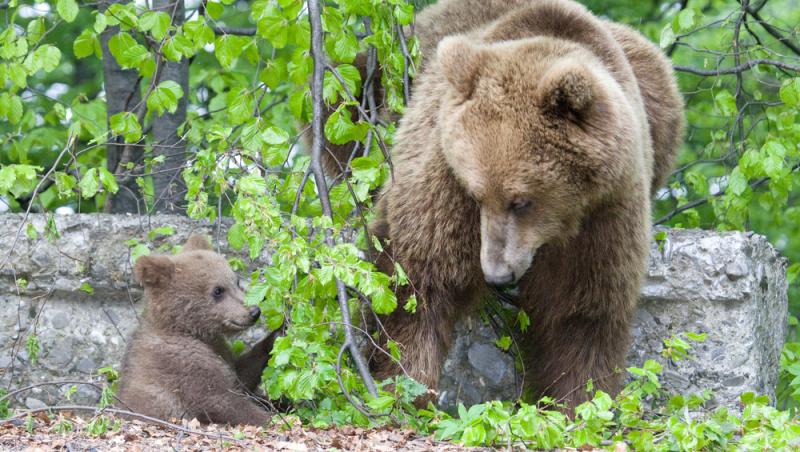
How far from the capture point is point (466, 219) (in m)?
4.88

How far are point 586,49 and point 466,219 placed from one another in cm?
105

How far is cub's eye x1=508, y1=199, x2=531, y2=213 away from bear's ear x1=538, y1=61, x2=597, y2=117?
41 cm

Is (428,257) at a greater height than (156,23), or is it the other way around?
(156,23)

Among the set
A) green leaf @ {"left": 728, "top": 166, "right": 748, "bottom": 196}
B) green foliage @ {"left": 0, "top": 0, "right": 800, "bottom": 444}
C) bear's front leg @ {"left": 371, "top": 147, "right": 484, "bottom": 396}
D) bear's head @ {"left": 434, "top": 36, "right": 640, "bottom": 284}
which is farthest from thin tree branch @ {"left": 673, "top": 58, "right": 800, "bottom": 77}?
bear's front leg @ {"left": 371, "top": 147, "right": 484, "bottom": 396}

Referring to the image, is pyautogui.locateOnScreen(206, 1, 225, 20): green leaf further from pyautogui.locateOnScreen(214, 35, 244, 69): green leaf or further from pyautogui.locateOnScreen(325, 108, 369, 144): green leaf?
pyautogui.locateOnScreen(325, 108, 369, 144): green leaf

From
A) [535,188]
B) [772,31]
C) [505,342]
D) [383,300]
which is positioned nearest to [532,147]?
[535,188]

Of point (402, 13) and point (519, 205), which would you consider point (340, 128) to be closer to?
point (402, 13)

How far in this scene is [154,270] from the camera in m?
Result: 5.22

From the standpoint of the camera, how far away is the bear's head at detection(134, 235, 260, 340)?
17.3 feet

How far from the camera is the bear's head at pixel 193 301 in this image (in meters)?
5.27

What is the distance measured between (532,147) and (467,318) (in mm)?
1638

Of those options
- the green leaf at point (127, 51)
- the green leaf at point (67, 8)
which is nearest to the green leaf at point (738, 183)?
the green leaf at point (127, 51)

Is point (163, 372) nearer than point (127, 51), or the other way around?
point (163, 372)

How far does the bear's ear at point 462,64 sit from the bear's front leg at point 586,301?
870 millimetres
